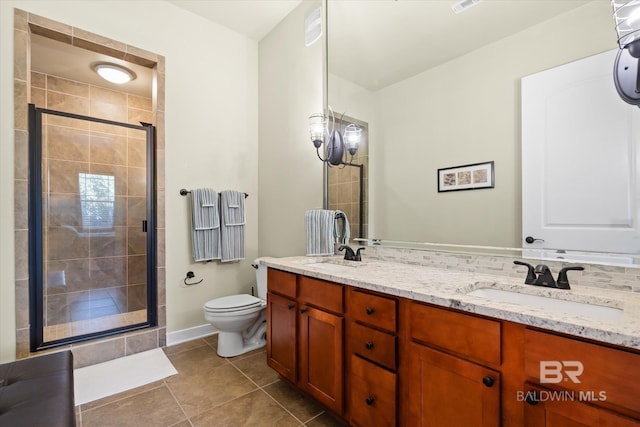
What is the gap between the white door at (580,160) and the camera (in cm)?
117

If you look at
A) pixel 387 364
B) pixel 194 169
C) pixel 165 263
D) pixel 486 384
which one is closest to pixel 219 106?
pixel 194 169

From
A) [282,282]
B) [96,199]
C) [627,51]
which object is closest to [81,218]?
[96,199]

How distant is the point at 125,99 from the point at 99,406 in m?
3.54

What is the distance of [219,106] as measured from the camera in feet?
9.89

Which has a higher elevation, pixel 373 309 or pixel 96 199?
pixel 96 199

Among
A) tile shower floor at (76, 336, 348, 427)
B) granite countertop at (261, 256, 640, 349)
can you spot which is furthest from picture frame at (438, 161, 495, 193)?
tile shower floor at (76, 336, 348, 427)

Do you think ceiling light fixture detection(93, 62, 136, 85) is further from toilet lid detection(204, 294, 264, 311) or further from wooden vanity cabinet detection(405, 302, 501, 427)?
wooden vanity cabinet detection(405, 302, 501, 427)

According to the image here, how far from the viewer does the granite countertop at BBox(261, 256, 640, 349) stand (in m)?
0.79

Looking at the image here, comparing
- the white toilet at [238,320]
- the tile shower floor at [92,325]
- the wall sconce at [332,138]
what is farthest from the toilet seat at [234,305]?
the wall sconce at [332,138]

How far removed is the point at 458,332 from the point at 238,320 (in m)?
1.83

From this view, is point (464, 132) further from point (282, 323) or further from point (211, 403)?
point (211, 403)

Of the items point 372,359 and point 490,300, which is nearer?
point 490,300

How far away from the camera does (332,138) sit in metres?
2.47

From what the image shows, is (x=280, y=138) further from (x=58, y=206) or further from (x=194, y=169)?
(x=58, y=206)
